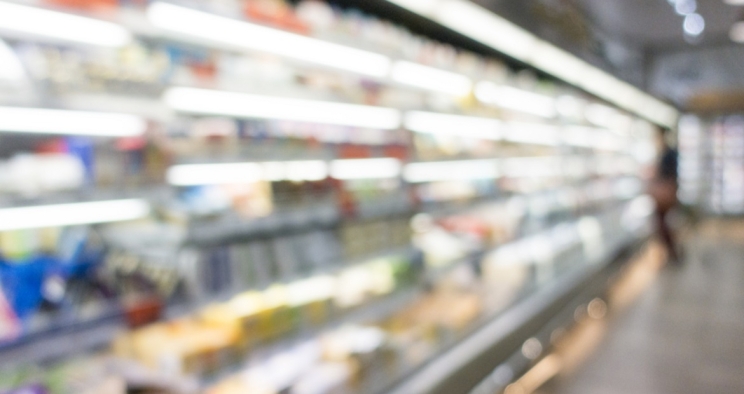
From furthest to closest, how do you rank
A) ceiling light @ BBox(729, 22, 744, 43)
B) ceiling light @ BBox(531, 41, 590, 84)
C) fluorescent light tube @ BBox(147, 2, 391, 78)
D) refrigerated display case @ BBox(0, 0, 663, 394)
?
ceiling light @ BBox(729, 22, 744, 43)
ceiling light @ BBox(531, 41, 590, 84)
fluorescent light tube @ BBox(147, 2, 391, 78)
refrigerated display case @ BBox(0, 0, 663, 394)

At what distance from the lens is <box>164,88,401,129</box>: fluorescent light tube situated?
198 centimetres

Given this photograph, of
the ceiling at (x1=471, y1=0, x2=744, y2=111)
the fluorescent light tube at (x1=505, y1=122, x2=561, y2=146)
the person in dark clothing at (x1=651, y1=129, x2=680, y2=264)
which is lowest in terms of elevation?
the person in dark clothing at (x1=651, y1=129, x2=680, y2=264)

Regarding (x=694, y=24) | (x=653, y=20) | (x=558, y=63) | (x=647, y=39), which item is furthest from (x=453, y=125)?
(x=647, y=39)

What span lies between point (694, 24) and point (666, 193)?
3.06 meters

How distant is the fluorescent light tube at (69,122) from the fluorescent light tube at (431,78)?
1.50 meters

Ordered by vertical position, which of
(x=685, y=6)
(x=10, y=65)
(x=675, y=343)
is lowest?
(x=675, y=343)

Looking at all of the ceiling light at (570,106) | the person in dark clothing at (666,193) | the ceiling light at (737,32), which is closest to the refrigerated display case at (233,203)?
the ceiling light at (570,106)

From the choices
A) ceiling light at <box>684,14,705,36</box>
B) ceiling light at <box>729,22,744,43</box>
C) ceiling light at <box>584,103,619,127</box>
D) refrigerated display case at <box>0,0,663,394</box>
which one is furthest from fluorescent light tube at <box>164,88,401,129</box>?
ceiling light at <box>729,22,744,43</box>

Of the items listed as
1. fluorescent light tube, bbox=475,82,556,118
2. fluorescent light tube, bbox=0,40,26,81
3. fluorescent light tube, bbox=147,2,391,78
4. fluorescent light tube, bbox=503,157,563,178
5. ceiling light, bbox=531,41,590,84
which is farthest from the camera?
fluorescent light tube, bbox=503,157,563,178

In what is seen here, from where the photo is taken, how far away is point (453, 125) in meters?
3.84

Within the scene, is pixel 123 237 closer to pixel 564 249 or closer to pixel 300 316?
pixel 300 316

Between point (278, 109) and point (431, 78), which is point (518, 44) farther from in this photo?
point (278, 109)

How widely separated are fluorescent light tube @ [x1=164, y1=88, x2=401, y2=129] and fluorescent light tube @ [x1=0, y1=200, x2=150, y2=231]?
1.21ft

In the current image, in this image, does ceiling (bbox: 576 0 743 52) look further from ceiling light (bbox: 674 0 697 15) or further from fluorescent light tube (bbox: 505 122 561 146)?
fluorescent light tube (bbox: 505 122 561 146)
